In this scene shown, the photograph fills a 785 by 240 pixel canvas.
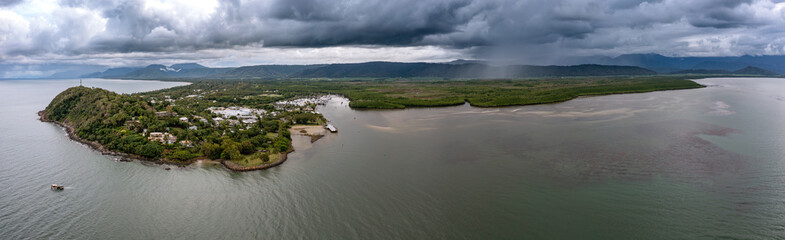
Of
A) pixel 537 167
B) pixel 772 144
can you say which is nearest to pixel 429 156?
pixel 537 167

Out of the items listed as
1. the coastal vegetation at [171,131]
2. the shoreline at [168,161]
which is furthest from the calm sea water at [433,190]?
the coastal vegetation at [171,131]

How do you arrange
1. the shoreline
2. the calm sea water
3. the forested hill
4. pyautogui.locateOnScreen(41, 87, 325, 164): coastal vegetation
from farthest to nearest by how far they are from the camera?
the forested hill, pyautogui.locateOnScreen(41, 87, 325, 164): coastal vegetation, the shoreline, the calm sea water

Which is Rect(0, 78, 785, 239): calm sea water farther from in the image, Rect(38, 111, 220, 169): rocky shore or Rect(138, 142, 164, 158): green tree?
Rect(138, 142, 164, 158): green tree

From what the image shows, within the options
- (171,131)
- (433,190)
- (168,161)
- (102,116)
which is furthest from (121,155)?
(433,190)

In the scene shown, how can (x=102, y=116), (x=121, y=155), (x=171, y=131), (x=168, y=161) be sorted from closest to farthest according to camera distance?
(x=168, y=161) < (x=121, y=155) < (x=171, y=131) < (x=102, y=116)

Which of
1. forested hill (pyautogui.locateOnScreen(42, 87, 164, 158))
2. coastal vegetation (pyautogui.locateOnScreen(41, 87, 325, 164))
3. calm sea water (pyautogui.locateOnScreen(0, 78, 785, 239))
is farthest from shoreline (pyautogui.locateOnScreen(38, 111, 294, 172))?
calm sea water (pyautogui.locateOnScreen(0, 78, 785, 239))

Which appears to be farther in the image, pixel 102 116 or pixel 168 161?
pixel 102 116

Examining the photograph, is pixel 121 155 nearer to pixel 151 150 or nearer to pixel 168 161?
pixel 151 150

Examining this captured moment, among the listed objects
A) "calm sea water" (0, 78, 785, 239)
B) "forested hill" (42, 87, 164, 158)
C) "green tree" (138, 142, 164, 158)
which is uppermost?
"forested hill" (42, 87, 164, 158)

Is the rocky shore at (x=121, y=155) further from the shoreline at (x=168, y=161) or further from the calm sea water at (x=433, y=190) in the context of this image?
the calm sea water at (x=433, y=190)
